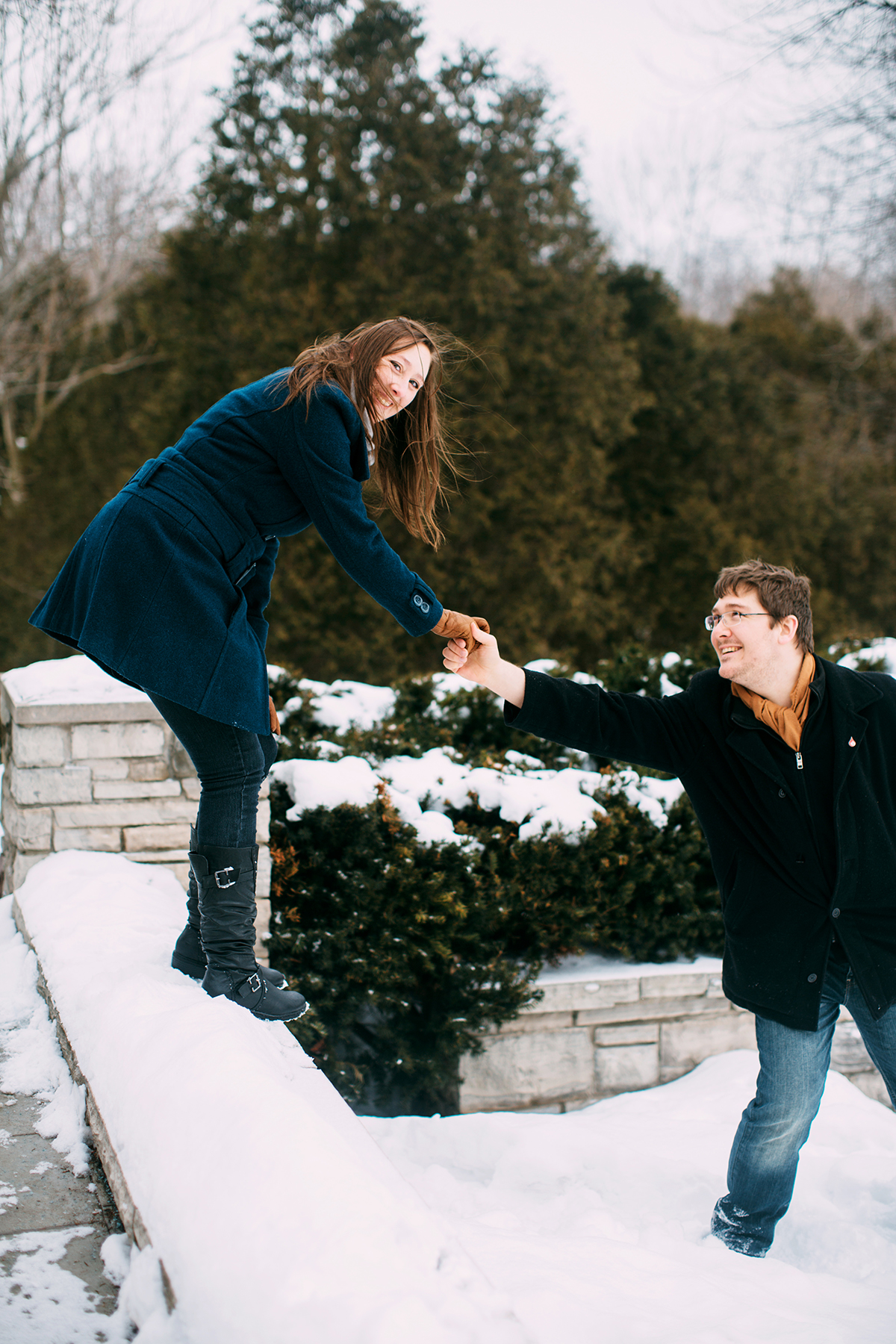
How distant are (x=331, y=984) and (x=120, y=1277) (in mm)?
1636

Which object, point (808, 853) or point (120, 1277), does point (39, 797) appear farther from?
point (808, 853)

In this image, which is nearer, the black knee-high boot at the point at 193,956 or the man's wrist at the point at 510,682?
the black knee-high boot at the point at 193,956

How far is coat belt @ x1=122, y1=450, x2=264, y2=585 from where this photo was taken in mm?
2033

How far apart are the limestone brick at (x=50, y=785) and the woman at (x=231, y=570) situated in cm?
85

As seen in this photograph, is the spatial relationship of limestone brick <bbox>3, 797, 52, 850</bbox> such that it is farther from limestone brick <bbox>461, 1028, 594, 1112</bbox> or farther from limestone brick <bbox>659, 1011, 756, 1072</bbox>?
limestone brick <bbox>659, 1011, 756, 1072</bbox>

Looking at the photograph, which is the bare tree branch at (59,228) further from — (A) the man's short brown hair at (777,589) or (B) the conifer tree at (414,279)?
(A) the man's short brown hair at (777,589)

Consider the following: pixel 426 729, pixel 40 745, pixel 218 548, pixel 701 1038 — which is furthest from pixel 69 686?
pixel 701 1038

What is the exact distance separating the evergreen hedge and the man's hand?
39.2 inches

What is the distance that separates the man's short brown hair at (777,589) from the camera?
2.33 m

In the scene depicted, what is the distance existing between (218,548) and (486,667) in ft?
2.33

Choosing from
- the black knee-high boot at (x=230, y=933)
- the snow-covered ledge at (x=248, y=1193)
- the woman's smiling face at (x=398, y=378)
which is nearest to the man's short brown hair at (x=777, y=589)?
the woman's smiling face at (x=398, y=378)

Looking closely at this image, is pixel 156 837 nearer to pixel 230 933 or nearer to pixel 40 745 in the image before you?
pixel 40 745

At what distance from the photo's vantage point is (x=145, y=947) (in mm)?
2396

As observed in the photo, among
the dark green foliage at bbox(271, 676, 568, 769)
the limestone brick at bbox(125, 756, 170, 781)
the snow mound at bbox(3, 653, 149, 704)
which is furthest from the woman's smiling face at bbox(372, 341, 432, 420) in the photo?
the dark green foliage at bbox(271, 676, 568, 769)
